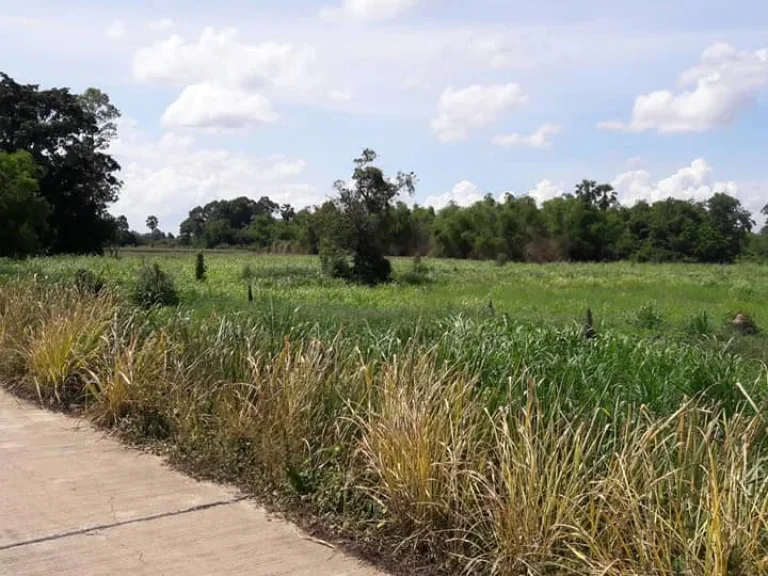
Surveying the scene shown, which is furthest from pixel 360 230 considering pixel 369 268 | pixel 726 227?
pixel 726 227

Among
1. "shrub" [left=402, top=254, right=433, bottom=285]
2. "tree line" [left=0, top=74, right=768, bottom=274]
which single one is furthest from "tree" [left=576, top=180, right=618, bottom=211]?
"shrub" [left=402, top=254, right=433, bottom=285]

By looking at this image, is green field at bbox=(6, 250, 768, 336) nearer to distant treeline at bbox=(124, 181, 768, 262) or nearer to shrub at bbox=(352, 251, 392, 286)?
shrub at bbox=(352, 251, 392, 286)

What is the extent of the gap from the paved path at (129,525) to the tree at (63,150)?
65.7 metres

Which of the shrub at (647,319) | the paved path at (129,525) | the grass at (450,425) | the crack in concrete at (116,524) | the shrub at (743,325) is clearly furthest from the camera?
the shrub at (647,319)

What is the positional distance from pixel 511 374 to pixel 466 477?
1323 mm

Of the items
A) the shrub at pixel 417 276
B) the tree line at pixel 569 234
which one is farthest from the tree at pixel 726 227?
the shrub at pixel 417 276

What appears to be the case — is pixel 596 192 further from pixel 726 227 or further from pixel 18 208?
pixel 18 208

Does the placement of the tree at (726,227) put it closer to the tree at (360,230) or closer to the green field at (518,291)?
the green field at (518,291)

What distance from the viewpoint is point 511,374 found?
5.72 m

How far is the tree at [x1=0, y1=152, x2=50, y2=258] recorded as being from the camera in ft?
166

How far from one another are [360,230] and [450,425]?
3459 cm

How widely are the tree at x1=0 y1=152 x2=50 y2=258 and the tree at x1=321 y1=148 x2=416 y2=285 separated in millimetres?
20799

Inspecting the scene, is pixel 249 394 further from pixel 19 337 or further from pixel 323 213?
pixel 323 213

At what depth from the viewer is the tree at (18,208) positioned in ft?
166
